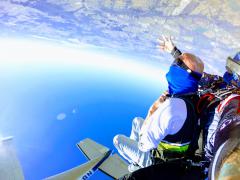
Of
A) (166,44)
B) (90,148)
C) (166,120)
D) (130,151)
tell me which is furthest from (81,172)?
(166,120)

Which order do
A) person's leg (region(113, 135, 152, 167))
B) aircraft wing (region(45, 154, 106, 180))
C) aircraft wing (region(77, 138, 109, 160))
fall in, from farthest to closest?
aircraft wing (region(77, 138, 109, 160)) < aircraft wing (region(45, 154, 106, 180)) < person's leg (region(113, 135, 152, 167))

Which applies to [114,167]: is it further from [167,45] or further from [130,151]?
[167,45]

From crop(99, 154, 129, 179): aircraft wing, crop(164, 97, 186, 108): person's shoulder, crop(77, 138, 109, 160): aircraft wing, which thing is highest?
crop(164, 97, 186, 108): person's shoulder

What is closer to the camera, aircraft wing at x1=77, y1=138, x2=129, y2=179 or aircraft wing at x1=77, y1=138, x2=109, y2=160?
aircraft wing at x1=77, y1=138, x2=129, y2=179

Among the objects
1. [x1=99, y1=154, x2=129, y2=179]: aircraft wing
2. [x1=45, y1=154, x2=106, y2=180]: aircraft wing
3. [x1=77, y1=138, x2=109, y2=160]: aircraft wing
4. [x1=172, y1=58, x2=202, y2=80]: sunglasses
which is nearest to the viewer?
[x1=172, y1=58, x2=202, y2=80]: sunglasses

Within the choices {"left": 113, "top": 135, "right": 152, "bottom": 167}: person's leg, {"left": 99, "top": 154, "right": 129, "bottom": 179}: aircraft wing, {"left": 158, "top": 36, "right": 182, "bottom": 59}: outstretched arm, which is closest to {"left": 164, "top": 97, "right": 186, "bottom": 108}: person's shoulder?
{"left": 158, "top": 36, "right": 182, "bottom": 59}: outstretched arm

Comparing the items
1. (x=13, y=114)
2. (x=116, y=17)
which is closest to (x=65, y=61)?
(x=13, y=114)

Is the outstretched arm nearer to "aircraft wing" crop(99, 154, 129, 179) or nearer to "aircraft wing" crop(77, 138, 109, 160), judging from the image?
"aircraft wing" crop(99, 154, 129, 179)

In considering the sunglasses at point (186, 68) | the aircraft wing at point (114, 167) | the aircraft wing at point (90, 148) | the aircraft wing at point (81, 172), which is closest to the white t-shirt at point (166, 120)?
the sunglasses at point (186, 68)
